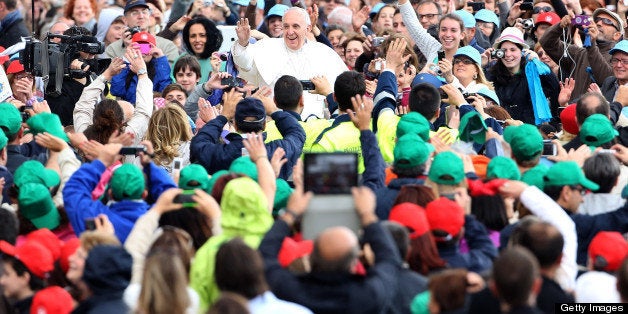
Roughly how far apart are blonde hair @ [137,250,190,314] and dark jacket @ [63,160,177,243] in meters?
2.07

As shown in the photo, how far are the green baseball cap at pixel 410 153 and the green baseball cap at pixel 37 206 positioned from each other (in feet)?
6.96

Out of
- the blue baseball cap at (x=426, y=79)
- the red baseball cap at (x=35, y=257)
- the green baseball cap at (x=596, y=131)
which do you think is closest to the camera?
the red baseball cap at (x=35, y=257)

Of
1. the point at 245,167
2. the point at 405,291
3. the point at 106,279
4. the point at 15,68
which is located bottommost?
the point at 15,68

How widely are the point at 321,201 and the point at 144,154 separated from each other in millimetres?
2207

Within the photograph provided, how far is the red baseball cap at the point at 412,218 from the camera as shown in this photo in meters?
8.38

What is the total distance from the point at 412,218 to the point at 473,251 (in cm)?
39

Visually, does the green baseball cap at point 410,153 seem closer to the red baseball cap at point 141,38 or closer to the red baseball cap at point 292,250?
the red baseball cap at point 292,250

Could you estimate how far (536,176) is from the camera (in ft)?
31.4

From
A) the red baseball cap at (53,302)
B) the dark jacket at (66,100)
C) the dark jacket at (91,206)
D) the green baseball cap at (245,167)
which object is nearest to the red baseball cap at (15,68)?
the dark jacket at (66,100)

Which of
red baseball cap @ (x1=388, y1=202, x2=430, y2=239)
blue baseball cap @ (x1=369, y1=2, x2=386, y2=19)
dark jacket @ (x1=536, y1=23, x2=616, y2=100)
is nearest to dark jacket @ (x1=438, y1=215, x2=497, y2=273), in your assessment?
red baseball cap @ (x1=388, y1=202, x2=430, y2=239)

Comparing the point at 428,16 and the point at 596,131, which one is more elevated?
the point at 596,131

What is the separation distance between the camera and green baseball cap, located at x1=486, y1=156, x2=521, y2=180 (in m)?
9.40

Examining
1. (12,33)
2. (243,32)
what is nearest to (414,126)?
(243,32)

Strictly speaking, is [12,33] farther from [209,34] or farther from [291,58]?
[291,58]
